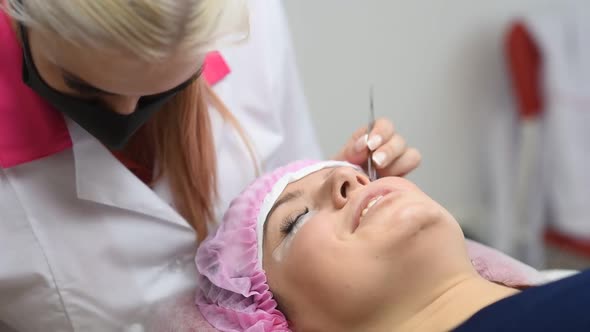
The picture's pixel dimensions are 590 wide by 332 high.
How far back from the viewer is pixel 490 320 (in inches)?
30.9

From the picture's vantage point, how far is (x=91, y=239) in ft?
3.36

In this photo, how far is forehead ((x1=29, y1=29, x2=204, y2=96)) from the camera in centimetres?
77

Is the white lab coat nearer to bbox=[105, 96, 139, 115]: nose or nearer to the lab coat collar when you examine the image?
the lab coat collar

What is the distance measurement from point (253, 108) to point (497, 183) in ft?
3.97

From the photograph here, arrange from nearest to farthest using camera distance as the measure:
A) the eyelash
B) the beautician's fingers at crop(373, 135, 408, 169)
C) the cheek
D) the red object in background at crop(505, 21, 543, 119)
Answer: the cheek
the eyelash
the beautician's fingers at crop(373, 135, 408, 169)
the red object in background at crop(505, 21, 543, 119)

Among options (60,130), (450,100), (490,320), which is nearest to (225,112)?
(60,130)

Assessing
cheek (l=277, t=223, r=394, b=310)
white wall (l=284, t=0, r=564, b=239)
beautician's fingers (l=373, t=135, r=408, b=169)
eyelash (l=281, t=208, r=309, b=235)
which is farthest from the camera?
white wall (l=284, t=0, r=564, b=239)

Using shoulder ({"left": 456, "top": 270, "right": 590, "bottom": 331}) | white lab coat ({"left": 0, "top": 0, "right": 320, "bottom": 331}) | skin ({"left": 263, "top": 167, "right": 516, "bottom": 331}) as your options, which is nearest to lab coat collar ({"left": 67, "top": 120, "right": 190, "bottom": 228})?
white lab coat ({"left": 0, "top": 0, "right": 320, "bottom": 331})

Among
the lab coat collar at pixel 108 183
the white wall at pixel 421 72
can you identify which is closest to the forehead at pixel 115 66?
the lab coat collar at pixel 108 183

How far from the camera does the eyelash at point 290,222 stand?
0.97 meters

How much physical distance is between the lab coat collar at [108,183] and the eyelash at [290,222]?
0.20 m

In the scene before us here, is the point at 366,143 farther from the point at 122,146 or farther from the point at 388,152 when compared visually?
the point at 122,146

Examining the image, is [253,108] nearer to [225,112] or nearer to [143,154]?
[225,112]

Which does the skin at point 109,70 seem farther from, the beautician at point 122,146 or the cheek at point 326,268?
the cheek at point 326,268
